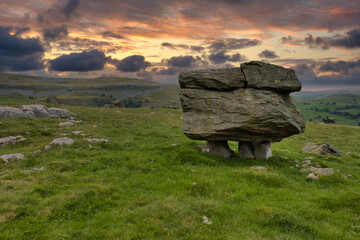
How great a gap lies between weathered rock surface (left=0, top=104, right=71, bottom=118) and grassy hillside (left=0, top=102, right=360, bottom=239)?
1512 centimetres

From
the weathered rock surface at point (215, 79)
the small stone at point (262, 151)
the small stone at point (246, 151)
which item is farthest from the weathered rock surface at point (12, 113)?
the small stone at point (262, 151)

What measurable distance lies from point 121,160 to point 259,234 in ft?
39.8

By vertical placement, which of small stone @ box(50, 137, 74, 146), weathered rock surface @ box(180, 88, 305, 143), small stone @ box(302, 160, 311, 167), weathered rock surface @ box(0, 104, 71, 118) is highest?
weathered rock surface @ box(180, 88, 305, 143)

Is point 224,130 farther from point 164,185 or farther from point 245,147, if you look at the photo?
point 164,185

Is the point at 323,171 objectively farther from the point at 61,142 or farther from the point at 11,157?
the point at 11,157

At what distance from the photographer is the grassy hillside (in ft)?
28.8

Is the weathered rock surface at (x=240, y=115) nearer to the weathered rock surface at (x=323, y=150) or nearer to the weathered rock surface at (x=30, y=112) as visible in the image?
the weathered rock surface at (x=323, y=150)

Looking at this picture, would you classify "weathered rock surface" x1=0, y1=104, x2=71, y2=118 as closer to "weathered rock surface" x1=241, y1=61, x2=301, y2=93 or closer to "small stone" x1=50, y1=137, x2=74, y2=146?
"small stone" x1=50, y1=137, x2=74, y2=146

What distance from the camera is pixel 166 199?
11.0 meters

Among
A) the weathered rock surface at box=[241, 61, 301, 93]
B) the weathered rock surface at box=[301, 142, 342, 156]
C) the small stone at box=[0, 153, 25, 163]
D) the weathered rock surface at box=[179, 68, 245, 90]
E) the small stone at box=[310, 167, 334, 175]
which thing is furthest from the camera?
the weathered rock surface at box=[301, 142, 342, 156]

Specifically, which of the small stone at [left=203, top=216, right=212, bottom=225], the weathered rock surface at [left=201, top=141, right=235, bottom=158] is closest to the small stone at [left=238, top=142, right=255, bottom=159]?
the weathered rock surface at [left=201, top=141, right=235, bottom=158]

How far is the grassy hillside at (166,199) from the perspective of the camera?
878 cm

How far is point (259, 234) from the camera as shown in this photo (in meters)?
8.66

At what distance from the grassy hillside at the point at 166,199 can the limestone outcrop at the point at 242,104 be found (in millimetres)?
2517
